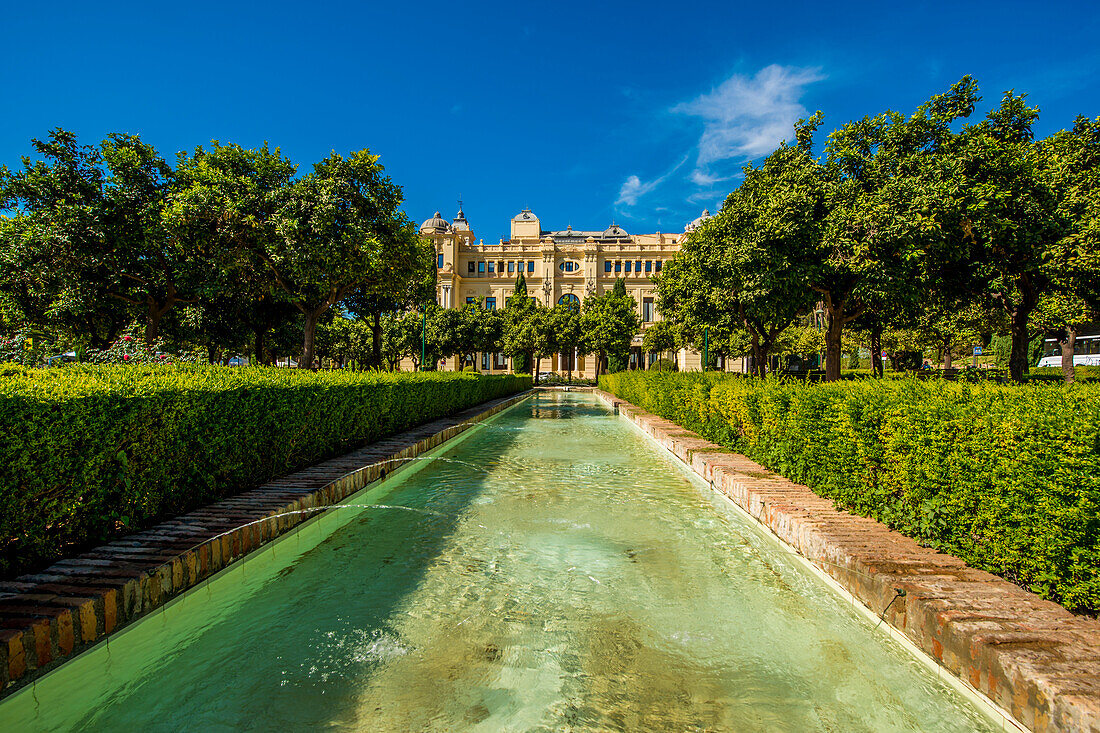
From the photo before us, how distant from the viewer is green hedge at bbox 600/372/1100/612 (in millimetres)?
2836

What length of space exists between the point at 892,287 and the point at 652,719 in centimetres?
1588

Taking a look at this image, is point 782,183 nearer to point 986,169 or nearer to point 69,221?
point 986,169

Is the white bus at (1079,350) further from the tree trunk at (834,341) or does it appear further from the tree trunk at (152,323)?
the tree trunk at (152,323)

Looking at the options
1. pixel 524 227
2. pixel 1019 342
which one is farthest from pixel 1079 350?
pixel 524 227

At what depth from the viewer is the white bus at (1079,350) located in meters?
41.2

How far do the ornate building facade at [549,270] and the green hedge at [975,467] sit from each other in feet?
183

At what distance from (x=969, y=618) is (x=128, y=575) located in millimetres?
4782

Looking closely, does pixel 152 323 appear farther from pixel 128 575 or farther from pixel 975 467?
pixel 975 467

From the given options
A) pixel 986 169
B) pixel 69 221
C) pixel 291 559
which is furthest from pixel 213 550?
pixel 986 169

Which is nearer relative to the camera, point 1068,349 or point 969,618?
point 969,618

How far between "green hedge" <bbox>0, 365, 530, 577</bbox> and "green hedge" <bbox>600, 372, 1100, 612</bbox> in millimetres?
5943

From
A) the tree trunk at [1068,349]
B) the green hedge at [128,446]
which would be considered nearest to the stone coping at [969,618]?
the green hedge at [128,446]

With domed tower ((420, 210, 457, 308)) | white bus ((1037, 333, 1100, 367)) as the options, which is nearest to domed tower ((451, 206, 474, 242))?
domed tower ((420, 210, 457, 308))

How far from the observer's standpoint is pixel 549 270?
205ft
